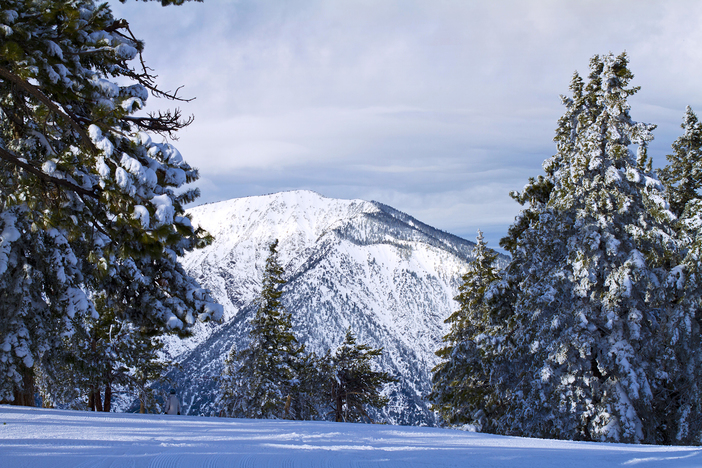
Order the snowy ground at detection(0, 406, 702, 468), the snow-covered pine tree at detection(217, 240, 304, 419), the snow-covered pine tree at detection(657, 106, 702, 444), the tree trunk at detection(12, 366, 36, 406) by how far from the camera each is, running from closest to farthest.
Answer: the snowy ground at detection(0, 406, 702, 468)
the tree trunk at detection(12, 366, 36, 406)
the snow-covered pine tree at detection(657, 106, 702, 444)
the snow-covered pine tree at detection(217, 240, 304, 419)

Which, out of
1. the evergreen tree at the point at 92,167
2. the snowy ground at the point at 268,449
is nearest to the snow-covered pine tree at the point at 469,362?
the evergreen tree at the point at 92,167

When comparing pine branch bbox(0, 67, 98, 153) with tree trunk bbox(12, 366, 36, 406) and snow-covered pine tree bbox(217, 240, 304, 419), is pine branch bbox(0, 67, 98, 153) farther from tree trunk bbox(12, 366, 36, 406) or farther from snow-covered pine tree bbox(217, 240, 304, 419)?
snow-covered pine tree bbox(217, 240, 304, 419)

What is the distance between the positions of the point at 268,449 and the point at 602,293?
14.3m

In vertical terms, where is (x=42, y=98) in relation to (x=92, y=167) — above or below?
above

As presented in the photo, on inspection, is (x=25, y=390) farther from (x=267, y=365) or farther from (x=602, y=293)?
(x=267, y=365)

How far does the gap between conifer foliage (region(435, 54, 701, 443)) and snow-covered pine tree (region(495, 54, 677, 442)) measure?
4 cm

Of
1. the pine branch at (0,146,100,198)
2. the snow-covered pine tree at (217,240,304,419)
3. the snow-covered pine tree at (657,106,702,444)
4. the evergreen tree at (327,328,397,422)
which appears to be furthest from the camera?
the evergreen tree at (327,328,397,422)

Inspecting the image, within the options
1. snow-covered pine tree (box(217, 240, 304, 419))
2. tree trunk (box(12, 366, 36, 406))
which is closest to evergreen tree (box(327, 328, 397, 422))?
snow-covered pine tree (box(217, 240, 304, 419))

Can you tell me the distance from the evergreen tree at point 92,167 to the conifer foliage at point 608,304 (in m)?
12.5

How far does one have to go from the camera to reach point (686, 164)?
784 inches

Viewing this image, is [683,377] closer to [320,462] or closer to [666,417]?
[666,417]

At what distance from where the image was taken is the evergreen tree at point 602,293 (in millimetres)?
14844

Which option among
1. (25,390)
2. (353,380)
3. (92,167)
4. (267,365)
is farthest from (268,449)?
(353,380)

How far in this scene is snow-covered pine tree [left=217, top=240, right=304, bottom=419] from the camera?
27.7m
